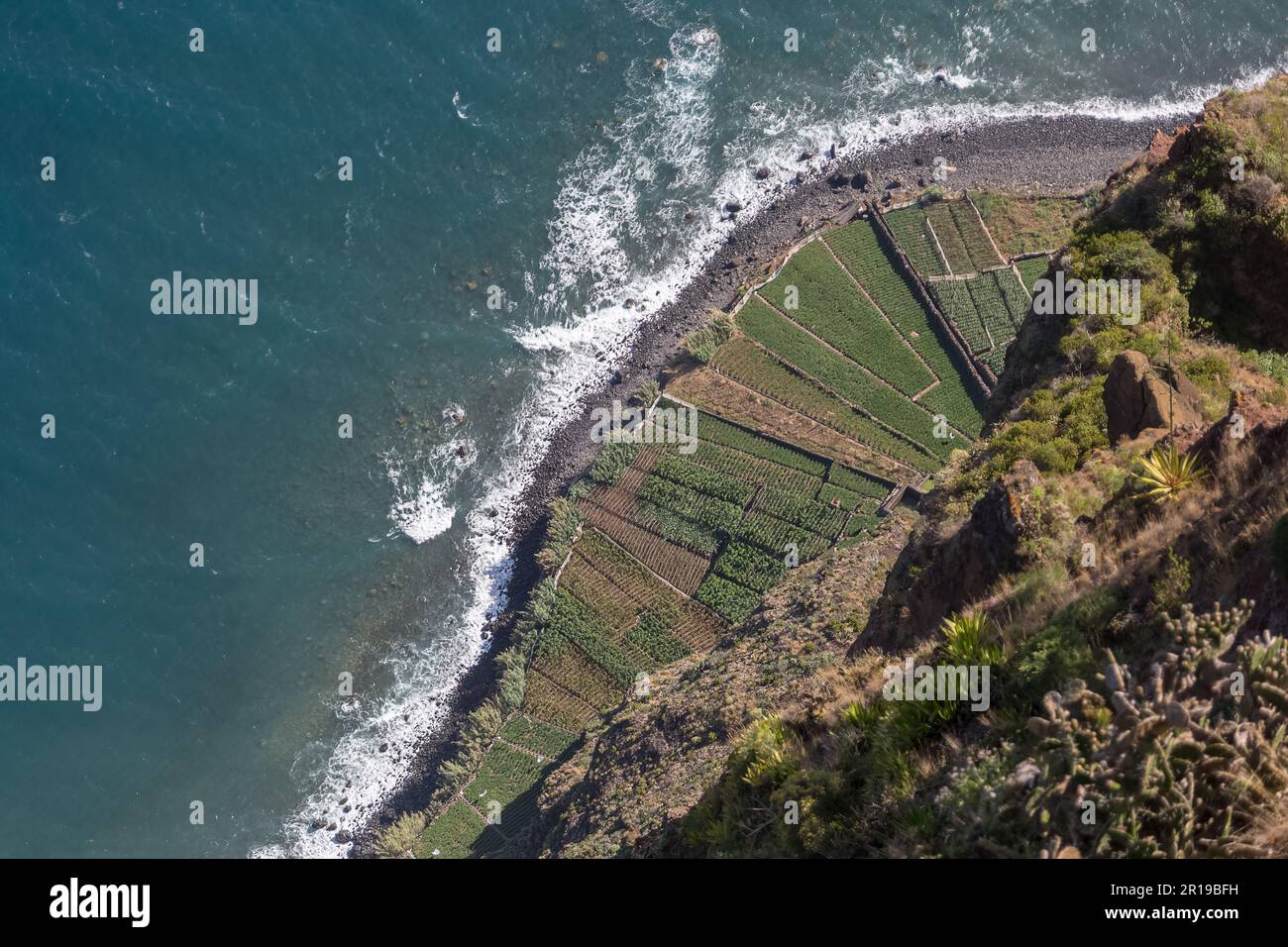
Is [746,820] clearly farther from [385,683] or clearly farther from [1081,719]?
[385,683]

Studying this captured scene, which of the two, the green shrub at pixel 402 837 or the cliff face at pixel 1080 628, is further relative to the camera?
the green shrub at pixel 402 837

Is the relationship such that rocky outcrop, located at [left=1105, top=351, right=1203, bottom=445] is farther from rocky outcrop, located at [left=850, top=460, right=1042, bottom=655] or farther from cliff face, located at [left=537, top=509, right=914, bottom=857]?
cliff face, located at [left=537, top=509, right=914, bottom=857]

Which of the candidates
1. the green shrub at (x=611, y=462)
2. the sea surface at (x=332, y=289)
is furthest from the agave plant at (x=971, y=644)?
the sea surface at (x=332, y=289)

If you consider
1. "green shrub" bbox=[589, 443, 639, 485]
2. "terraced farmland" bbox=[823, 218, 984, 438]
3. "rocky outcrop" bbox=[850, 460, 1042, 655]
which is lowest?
"rocky outcrop" bbox=[850, 460, 1042, 655]

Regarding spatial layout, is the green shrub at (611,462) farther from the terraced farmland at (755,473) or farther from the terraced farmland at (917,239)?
the terraced farmland at (917,239)

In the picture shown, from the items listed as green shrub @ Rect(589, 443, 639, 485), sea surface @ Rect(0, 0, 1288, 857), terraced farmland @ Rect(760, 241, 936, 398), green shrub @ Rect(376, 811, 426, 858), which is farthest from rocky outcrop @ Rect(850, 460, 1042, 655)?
sea surface @ Rect(0, 0, 1288, 857)

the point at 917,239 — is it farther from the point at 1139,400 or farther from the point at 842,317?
the point at 1139,400
